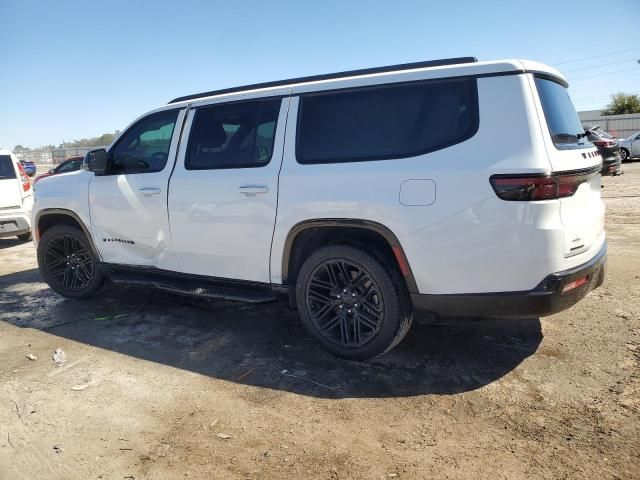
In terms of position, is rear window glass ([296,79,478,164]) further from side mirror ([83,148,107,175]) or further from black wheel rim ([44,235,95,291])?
black wheel rim ([44,235,95,291])

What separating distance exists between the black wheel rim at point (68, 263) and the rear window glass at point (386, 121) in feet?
10.3

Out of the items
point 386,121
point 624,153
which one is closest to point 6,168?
point 386,121

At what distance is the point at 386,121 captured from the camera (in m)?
3.28

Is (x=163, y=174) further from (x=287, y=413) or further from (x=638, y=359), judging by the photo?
(x=638, y=359)

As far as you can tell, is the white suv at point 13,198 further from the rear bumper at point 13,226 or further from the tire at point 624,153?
the tire at point 624,153

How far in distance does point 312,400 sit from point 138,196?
2.65 meters

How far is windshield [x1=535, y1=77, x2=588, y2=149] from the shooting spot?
296 centimetres

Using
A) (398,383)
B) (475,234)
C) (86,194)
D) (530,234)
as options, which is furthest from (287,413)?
(86,194)

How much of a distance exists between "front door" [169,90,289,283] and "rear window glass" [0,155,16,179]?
6445mm

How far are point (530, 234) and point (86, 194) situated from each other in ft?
14.0

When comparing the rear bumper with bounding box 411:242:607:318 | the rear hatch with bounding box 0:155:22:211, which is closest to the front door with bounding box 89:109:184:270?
the rear bumper with bounding box 411:242:607:318

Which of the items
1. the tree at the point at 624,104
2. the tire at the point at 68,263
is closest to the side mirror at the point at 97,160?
the tire at the point at 68,263

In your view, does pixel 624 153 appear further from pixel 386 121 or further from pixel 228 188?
pixel 228 188

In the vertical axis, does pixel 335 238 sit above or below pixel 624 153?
above
